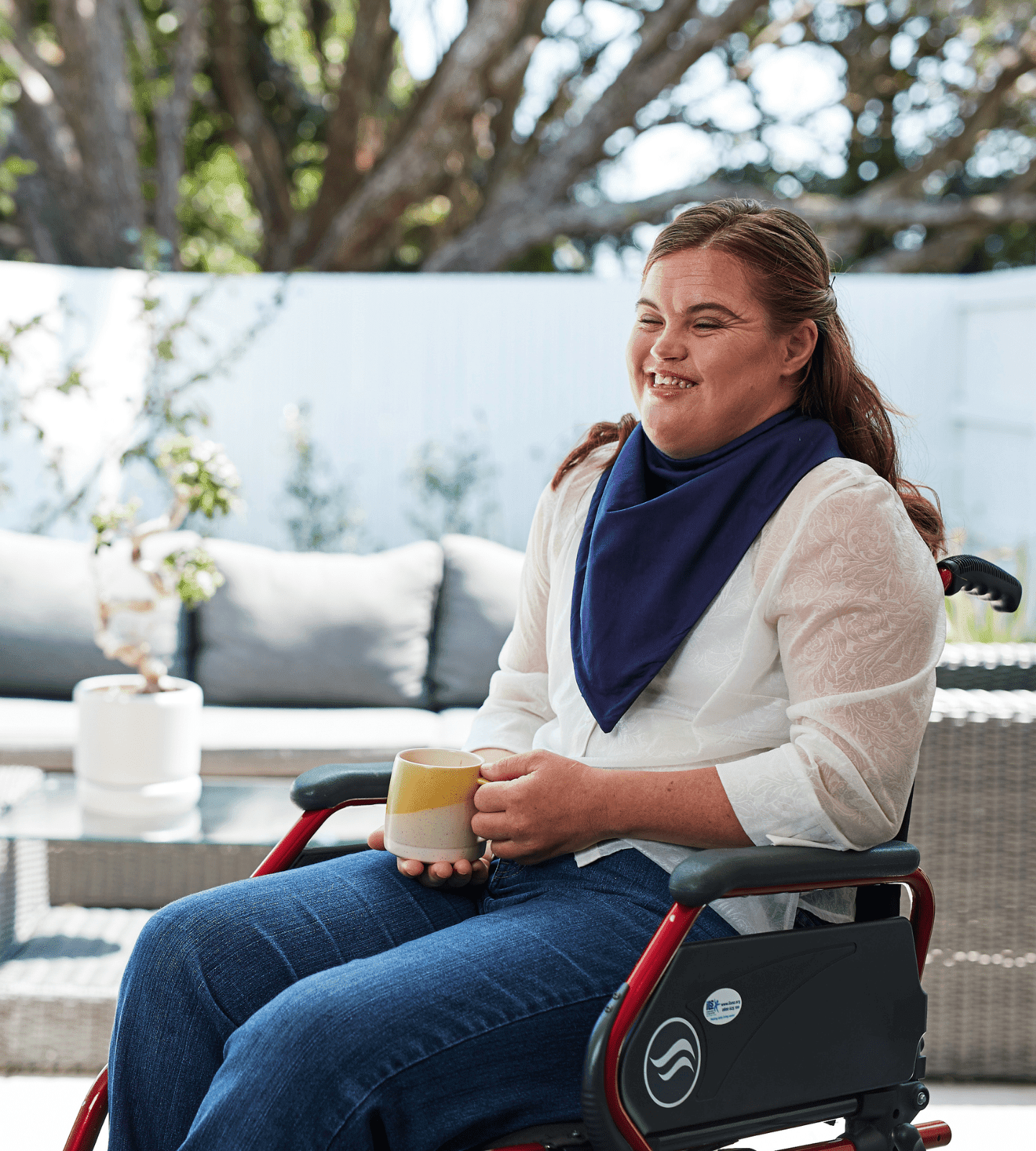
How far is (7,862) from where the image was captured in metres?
2.23

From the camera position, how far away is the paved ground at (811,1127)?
75.0 inches

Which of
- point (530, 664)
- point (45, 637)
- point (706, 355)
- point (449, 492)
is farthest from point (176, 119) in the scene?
point (706, 355)

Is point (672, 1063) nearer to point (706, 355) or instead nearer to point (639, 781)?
point (639, 781)

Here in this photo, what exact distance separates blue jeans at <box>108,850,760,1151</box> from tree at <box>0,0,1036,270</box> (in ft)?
18.7

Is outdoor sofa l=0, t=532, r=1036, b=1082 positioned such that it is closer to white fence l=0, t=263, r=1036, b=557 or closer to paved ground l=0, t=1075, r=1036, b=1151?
paved ground l=0, t=1075, r=1036, b=1151

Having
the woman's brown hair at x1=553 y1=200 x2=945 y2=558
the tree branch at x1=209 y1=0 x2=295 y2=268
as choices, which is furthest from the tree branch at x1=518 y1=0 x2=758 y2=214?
the woman's brown hair at x1=553 y1=200 x2=945 y2=558

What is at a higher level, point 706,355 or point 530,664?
point 706,355

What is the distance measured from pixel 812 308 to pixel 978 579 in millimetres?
340

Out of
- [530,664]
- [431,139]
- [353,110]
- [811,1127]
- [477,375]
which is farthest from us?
[353,110]

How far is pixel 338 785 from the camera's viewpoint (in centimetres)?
132

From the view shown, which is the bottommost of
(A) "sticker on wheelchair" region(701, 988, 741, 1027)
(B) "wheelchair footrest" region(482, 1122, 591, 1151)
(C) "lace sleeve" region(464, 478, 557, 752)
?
(B) "wheelchair footrest" region(482, 1122, 591, 1151)

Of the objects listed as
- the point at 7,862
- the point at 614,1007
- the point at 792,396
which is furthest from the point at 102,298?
the point at 614,1007

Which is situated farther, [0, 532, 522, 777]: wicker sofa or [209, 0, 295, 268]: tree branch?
[209, 0, 295, 268]: tree branch

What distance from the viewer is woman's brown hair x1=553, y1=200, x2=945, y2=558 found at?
1201 millimetres
